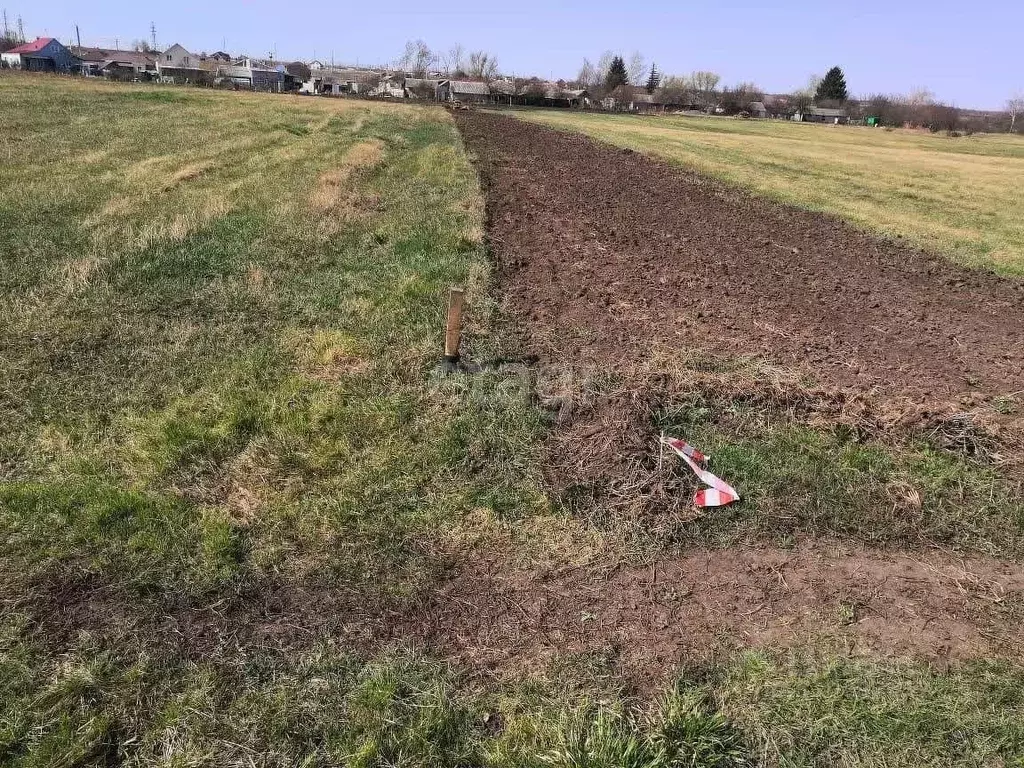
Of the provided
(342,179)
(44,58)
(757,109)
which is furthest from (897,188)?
(44,58)

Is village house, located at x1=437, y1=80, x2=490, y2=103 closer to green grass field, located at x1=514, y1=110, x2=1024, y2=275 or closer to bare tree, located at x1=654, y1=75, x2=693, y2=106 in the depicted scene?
bare tree, located at x1=654, y1=75, x2=693, y2=106

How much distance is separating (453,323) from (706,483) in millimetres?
2585

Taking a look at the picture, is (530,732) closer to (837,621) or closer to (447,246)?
(837,621)

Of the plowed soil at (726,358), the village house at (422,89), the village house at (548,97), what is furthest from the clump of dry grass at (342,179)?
the village house at (422,89)

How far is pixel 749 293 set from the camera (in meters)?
9.35

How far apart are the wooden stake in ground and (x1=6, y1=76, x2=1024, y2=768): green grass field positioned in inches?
12.3

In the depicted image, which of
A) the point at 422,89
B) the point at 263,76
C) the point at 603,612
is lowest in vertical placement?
the point at 603,612

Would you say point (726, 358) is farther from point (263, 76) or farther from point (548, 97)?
point (263, 76)

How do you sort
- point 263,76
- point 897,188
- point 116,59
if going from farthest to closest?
point 116,59 → point 263,76 → point 897,188

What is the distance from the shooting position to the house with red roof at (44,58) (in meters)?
93.5

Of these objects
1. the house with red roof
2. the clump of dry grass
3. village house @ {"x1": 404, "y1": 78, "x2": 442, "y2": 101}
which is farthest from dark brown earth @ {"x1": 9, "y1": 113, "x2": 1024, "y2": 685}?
the house with red roof

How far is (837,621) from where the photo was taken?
12.2 ft

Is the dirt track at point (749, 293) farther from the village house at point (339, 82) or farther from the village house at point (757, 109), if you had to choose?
the village house at point (757, 109)

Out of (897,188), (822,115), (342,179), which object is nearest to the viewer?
(342,179)
